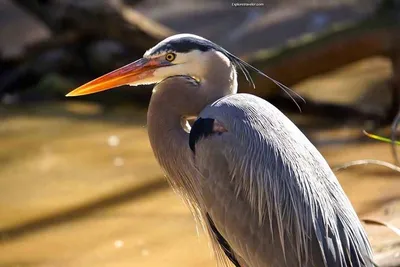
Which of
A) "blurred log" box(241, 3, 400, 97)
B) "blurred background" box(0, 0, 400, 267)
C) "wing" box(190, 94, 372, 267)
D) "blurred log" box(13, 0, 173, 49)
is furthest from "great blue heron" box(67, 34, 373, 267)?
"blurred log" box(13, 0, 173, 49)

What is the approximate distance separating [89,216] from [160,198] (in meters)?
0.47

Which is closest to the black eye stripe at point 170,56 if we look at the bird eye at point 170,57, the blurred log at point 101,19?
the bird eye at point 170,57

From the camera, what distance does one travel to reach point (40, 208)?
14.9 ft

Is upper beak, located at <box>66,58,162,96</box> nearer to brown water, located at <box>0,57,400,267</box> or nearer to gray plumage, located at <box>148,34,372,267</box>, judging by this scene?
gray plumage, located at <box>148,34,372,267</box>

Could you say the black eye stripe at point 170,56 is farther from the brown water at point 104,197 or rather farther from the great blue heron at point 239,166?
the brown water at point 104,197

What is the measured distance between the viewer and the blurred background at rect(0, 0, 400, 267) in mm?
3998

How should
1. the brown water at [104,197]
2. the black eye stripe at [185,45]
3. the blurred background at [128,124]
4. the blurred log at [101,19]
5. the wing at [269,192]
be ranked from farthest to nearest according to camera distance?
1. the blurred log at [101,19]
2. the blurred background at [128,124]
3. the brown water at [104,197]
4. the black eye stripe at [185,45]
5. the wing at [269,192]

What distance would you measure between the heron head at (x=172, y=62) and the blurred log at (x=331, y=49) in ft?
10.9

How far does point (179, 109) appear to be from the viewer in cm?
274

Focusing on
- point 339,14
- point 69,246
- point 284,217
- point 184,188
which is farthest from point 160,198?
point 339,14

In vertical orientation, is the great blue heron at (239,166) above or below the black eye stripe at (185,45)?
below

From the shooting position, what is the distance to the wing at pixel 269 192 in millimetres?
2434

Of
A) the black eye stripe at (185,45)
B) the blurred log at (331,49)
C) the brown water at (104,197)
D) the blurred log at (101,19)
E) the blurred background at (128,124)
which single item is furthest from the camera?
the blurred log at (101,19)

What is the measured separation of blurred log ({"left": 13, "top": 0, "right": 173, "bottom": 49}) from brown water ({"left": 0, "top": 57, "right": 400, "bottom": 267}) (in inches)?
28.8
